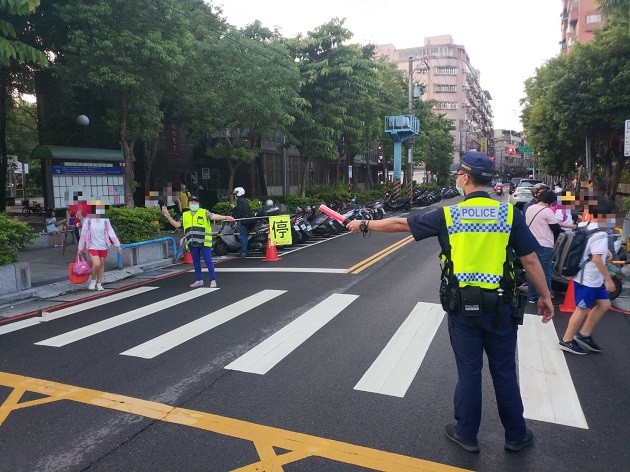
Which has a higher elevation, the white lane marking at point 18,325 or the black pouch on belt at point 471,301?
the black pouch on belt at point 471,301

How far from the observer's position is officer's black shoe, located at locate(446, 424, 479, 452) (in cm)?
359

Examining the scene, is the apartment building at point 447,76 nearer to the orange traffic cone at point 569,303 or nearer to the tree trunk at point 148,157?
the tree trunk at point 148,157

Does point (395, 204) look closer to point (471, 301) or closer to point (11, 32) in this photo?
point (11, 32)

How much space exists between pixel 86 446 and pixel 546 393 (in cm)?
386

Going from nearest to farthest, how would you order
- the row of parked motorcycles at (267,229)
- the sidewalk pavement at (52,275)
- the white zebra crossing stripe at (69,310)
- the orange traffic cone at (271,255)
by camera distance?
the white zebra crossing stripe at (69,310), the sidewalk pavement at (52,275), the orange traffic cone at (271,255), the row of parked motorcycles at (267,229)

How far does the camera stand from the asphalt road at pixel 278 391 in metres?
3.57

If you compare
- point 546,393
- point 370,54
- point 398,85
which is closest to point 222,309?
point 546,393

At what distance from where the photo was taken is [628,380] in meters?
4.89

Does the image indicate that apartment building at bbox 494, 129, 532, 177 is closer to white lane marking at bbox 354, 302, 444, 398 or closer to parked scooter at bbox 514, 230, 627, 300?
parked scooter at bbox 514, 230, 627, 300

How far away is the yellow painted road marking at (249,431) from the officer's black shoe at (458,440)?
252 mm

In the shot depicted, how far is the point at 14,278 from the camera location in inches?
351

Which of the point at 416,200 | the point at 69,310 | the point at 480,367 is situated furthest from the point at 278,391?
the point at 416,200

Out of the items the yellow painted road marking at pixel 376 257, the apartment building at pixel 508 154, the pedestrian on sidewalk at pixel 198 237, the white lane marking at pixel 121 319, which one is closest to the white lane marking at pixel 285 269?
the yellow painted road marking at pixel 376 257

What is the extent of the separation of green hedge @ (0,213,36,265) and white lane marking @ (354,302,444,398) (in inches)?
269
